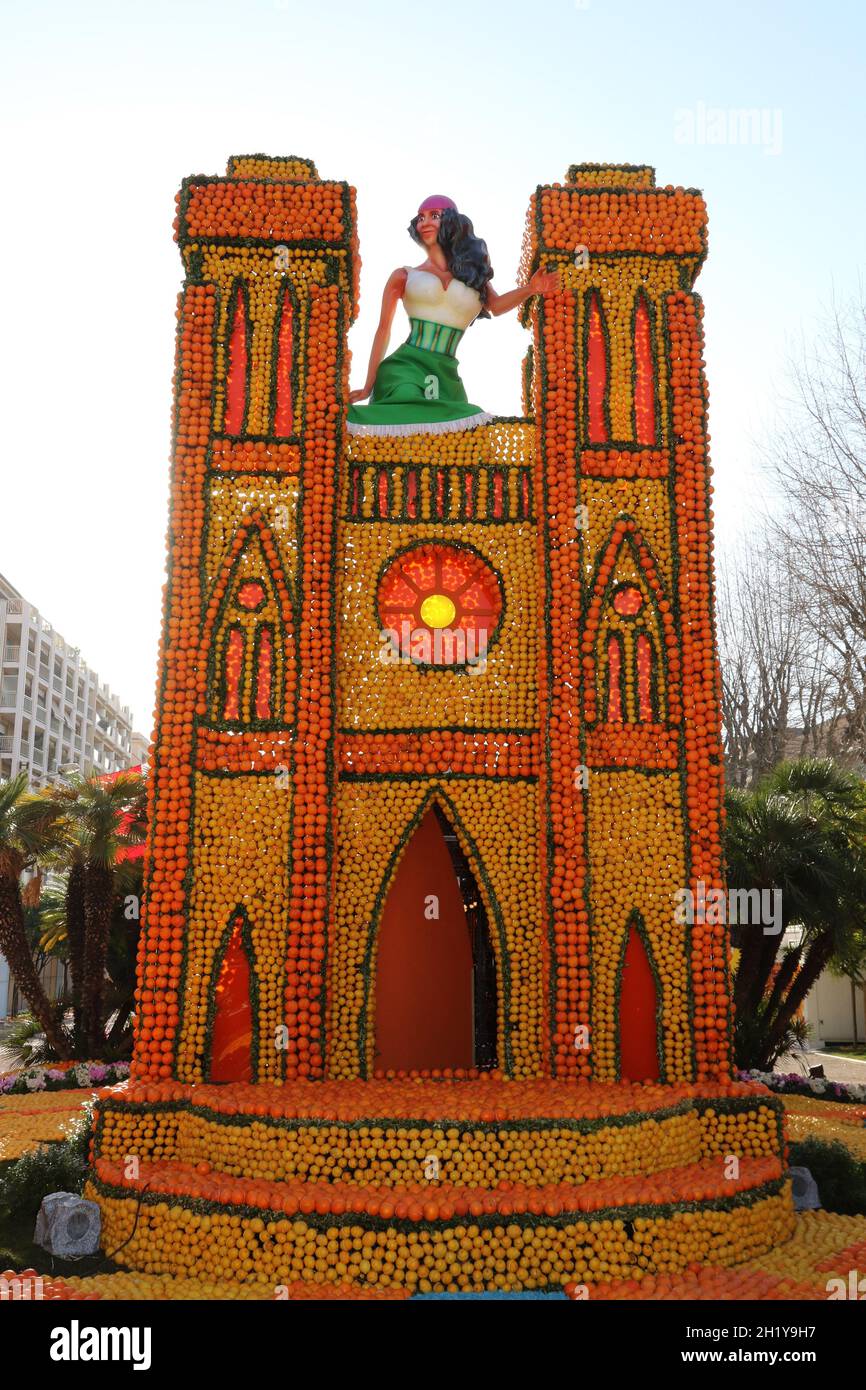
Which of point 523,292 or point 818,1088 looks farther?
point 818,1088

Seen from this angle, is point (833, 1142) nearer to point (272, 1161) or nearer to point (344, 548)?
point (272, 1161)

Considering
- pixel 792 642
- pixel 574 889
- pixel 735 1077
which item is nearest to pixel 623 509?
pixel 574 889

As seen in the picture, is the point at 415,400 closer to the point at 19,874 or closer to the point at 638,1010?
the point at 638,1010

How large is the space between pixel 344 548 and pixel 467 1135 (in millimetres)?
5608

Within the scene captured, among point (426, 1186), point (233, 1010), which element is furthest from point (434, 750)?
point (426, 1186)

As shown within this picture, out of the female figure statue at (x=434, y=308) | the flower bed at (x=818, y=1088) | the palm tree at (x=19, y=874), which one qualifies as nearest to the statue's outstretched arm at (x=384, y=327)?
the female figure statue at (x=434, y=308)

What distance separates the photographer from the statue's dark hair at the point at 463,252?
1128 centimetres

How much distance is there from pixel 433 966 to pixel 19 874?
7326 millimetres

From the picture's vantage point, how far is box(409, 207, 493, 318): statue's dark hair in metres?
11.3

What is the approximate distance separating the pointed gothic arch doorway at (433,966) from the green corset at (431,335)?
5.02m

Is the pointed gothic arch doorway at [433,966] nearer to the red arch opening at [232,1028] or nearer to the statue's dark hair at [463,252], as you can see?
the red arch opening at [232,1028]

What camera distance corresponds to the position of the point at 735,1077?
9734 mm

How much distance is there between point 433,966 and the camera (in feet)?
36.1
